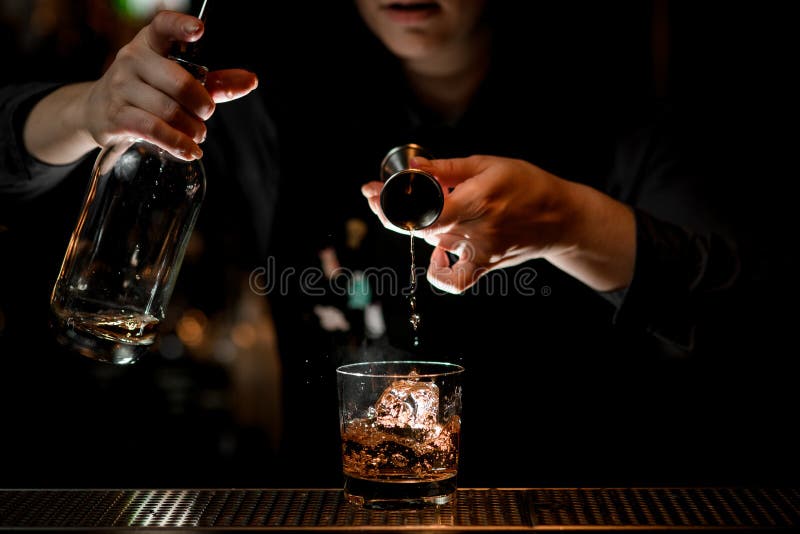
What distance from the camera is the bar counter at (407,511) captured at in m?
1.28

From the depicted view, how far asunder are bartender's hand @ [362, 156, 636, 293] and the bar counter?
485mm

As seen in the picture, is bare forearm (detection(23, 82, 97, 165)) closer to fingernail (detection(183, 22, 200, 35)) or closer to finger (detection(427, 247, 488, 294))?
fingernail (detection(183, 22, 200, 35))

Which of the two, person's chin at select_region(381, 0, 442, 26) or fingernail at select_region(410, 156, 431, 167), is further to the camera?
person's chin at select_region(381, 0, 442, 26)

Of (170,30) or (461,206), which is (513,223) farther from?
(170,30)

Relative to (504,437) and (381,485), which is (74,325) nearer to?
(381,485)

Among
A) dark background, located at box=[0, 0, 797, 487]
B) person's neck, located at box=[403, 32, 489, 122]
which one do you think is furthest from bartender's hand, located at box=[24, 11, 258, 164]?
dark background, located at box=[0, 0, 797, 487]

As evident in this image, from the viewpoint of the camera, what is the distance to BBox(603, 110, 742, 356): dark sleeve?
191 centimetres

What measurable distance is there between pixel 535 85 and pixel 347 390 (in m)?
1.54

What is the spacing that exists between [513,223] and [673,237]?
55 centimetres

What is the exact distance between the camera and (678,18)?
3086 mm

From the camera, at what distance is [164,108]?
1352mm

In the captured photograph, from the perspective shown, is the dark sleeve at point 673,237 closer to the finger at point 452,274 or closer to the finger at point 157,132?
the finger at point 452,274

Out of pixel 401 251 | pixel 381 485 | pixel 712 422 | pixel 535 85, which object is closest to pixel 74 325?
pixel 381 485

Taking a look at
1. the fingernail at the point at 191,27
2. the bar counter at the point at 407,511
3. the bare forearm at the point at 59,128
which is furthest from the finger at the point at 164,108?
the bar counter at the point at 407,511
